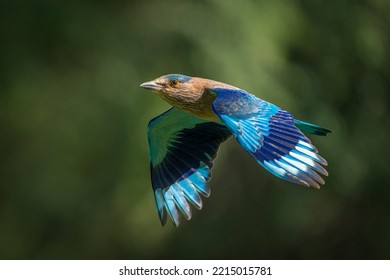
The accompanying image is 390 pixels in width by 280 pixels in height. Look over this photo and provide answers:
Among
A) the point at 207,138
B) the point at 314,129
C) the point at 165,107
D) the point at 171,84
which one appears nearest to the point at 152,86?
the point at 171,84

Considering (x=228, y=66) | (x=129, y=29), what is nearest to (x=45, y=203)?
(x=129, y=29)

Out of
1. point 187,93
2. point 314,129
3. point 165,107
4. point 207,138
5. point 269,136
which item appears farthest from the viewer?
point 165,107

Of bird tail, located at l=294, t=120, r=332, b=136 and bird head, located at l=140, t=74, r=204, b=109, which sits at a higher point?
bird head, located at l=140, t=74, r=204, b=109

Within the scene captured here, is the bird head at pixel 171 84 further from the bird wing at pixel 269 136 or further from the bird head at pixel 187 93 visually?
the bird wing at pixel 269 136

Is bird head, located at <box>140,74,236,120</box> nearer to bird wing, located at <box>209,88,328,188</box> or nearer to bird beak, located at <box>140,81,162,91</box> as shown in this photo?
bird beak, located at <box>140,81,162,91</box>

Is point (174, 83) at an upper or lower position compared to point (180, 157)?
upper

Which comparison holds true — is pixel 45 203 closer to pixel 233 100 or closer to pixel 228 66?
pixel 228 66

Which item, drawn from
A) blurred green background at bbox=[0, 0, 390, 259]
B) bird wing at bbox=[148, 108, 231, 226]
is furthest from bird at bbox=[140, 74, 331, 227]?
blurred green background at bbox=[0, 0, 390, 259]

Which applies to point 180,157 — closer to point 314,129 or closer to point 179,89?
point 179,89
